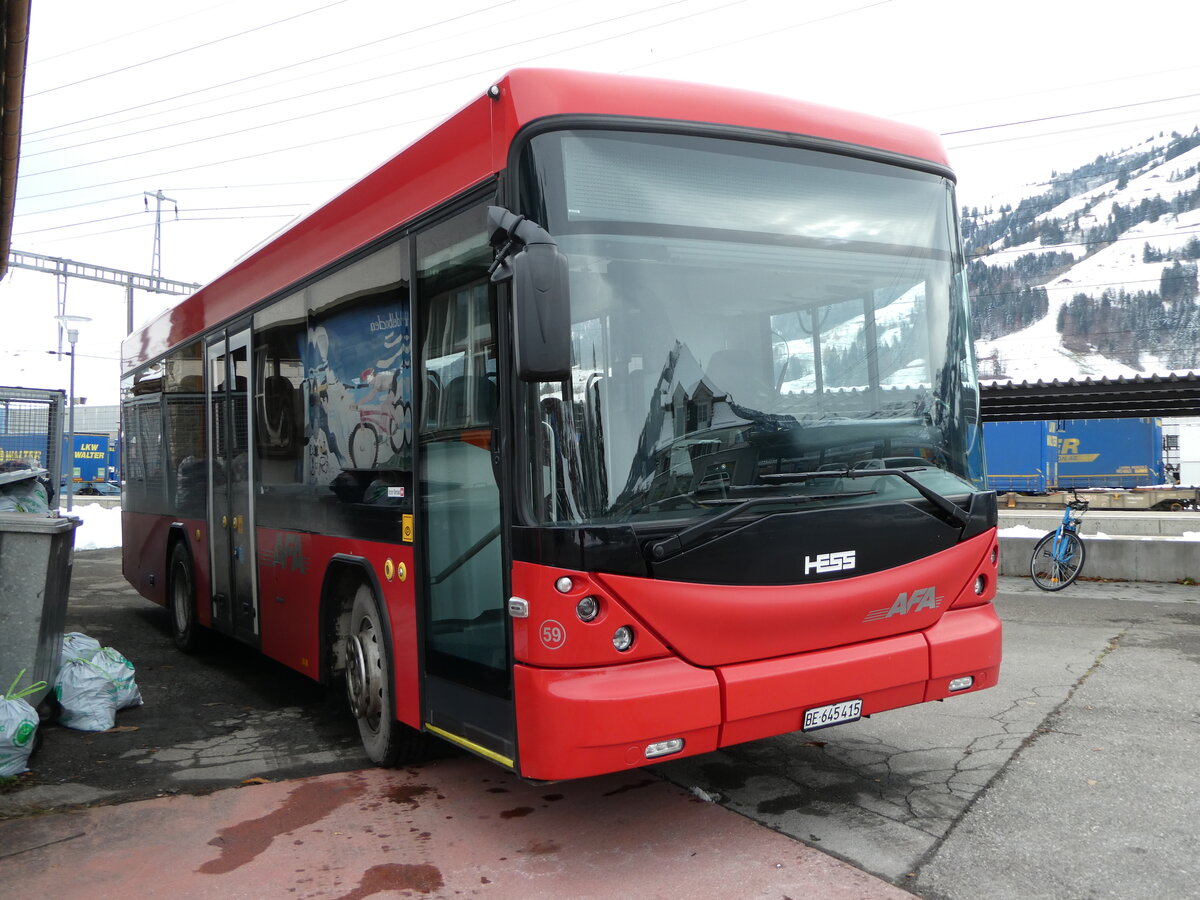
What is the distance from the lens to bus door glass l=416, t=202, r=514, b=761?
4.27 metres

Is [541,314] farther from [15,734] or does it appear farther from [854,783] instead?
[15,734]

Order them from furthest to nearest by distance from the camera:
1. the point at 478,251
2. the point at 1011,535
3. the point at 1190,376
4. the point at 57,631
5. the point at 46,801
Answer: the point at 1011,535
the point at 1190,376
the point at 57,631
the point at 46,801
the point at 478,251

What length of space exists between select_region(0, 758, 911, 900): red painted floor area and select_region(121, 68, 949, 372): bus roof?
2865mm

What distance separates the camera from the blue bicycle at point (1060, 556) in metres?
12.5

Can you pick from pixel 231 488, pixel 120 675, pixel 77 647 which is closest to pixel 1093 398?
pixel 231 488

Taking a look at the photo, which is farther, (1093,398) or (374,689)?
(1093,398)

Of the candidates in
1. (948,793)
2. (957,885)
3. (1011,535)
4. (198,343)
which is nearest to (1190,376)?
(1011,535)

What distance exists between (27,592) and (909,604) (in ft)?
16.4

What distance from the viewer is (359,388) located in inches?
220

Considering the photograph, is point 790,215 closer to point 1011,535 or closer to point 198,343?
point 198,343

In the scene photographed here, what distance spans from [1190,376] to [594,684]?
975cm

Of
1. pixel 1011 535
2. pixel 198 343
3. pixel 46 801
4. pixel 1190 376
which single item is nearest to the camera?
pixel 46 801

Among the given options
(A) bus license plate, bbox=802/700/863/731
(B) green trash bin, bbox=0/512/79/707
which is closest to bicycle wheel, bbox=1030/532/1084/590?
(A) bus license plate, bbox=802/700/863/731

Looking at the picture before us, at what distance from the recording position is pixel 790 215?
4438 mm
